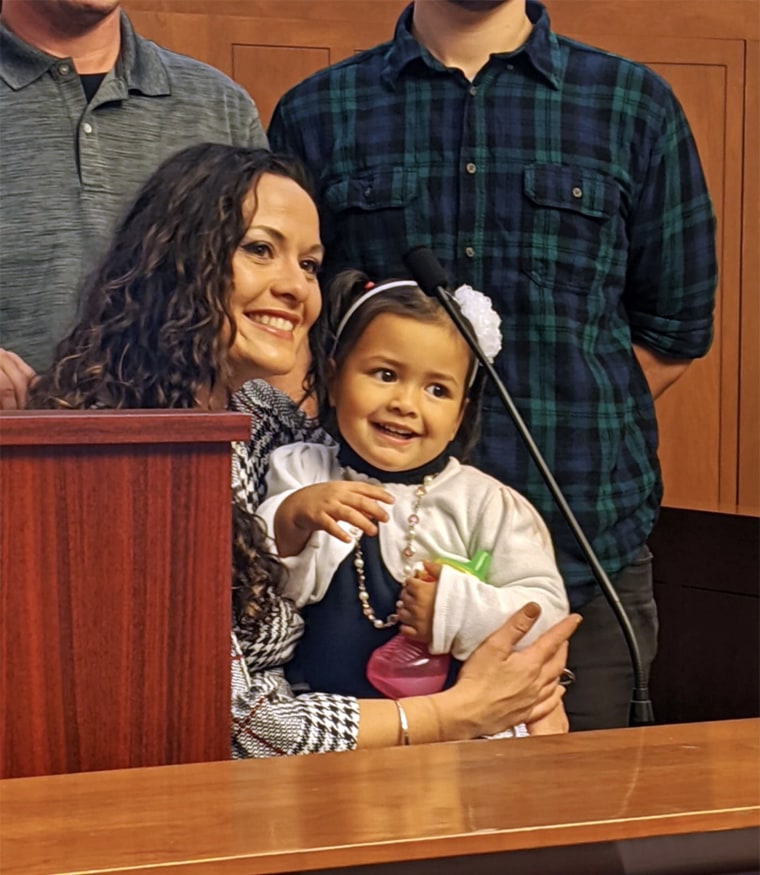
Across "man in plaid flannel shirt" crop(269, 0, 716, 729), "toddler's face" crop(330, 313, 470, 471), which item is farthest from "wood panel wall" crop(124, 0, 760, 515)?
"toddler's face" crop(330, 313, 470, 471)

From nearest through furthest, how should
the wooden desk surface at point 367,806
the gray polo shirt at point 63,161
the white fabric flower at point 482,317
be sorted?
the wooden desk surface at point 367,806 < the gray polo shirt at point 63,161 < the white fabric flower at point 482,317

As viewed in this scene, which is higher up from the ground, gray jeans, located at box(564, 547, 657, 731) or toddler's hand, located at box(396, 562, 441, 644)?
toddler's hand, located at box(396, 562, 441, 644)

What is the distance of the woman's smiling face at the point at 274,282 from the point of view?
1.14 metres

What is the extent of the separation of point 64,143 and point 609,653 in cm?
63

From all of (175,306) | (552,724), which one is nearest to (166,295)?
(175,306)

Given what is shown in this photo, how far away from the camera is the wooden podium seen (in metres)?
0.98

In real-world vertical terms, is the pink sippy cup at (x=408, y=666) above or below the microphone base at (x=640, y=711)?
above

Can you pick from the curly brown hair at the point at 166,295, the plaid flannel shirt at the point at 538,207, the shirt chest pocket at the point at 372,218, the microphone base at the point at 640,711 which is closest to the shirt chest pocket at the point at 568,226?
the plaid flannel shirt at the point at 538,207

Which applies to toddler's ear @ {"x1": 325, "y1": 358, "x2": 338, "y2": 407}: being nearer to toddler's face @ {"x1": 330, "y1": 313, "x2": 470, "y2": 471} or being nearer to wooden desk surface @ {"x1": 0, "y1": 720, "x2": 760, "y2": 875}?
toddler's face @ {"x1": 330, "y1": 313, "x2": 470, "y2": 471}

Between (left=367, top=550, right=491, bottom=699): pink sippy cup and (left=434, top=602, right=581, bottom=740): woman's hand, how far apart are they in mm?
17

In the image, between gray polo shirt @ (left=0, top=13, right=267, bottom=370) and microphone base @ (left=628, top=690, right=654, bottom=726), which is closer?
gray polo shirt @ (left=0, top=13, right=267, bottom=370)

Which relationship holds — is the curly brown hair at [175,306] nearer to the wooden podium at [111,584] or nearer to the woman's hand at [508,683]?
the wooden podium at [111,584]

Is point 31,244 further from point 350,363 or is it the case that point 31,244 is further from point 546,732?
point 546,732

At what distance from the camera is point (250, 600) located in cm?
112
